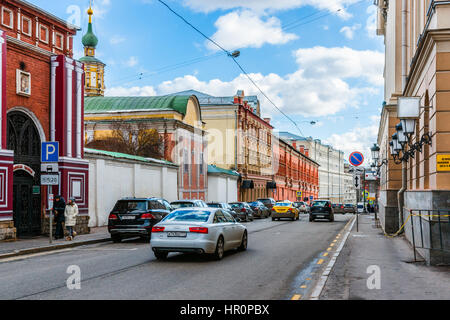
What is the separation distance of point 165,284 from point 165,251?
3750 millimetres

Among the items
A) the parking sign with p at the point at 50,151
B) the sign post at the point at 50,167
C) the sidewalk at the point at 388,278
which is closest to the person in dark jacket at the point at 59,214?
the sign post at the point at 50,167

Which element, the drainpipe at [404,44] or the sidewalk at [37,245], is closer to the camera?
the sidewalk at [37,245]

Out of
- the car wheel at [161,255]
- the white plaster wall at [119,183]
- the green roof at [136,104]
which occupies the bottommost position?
the car wheel at [161,255]

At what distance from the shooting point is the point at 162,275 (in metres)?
10.7

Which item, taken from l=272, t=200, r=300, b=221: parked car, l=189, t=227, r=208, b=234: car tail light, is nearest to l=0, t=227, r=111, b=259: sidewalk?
l=189, t=227, r=208, b=234: car tail light

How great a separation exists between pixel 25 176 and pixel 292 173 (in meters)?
79.8

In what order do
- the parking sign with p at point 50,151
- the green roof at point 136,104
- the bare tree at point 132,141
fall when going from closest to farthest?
the parking sign with p at point 50,151
the bare tree at point 132,141
the green roof at point 136,104

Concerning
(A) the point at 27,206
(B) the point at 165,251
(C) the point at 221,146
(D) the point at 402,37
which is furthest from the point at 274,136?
(B) the point at 165,251

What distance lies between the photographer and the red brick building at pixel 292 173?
280 ft

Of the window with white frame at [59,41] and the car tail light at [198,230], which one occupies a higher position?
the window with white frame at [59,41]

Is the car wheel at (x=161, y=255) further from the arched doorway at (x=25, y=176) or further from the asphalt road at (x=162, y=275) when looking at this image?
the arched doorway at (x=25, y=176)

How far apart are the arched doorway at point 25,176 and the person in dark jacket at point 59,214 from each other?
3.99 feet

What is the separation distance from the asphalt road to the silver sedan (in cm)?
33

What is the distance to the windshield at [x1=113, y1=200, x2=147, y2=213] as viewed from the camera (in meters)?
19.0
